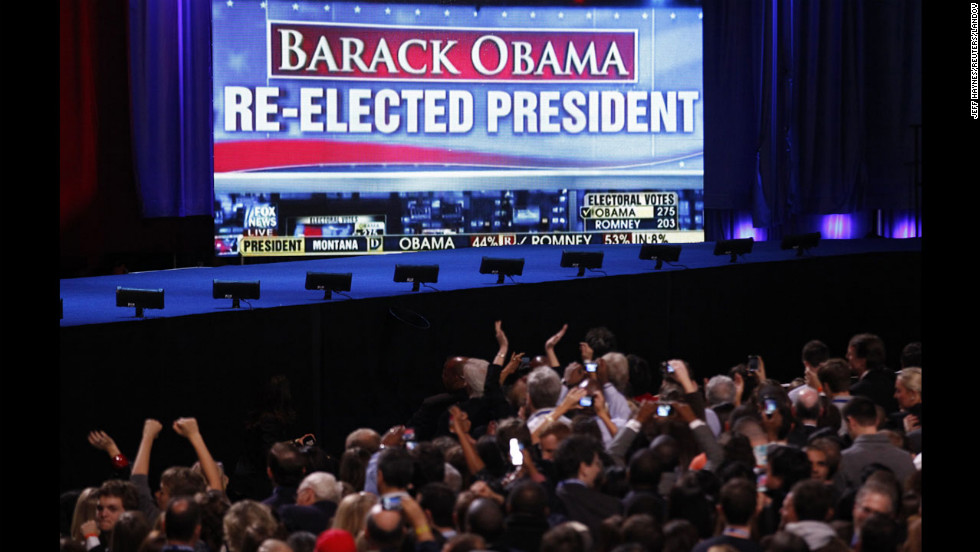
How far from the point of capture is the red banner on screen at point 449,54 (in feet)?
39.7

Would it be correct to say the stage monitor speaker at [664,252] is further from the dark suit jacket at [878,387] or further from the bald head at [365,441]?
the bald head at [365,441]

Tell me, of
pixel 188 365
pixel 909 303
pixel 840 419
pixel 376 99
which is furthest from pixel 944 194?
pixel 376 99

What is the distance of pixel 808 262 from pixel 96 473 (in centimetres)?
598

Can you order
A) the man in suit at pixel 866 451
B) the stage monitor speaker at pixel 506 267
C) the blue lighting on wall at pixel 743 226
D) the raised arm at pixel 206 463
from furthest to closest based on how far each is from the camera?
1. the blue lighting on wall at pixel 743 226
2. the stage monitor speaker at pixel 506 267
3. the raised arm at pixel 206 463
4. the man in suit at pixel 866 451

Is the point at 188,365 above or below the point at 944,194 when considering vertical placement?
below

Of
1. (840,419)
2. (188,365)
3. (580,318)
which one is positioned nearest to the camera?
(840,419)

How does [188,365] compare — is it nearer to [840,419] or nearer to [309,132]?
[840,419]

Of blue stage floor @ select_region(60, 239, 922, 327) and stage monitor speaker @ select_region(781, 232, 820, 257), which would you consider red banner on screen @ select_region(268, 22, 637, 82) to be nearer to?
blue stage floor @ select_region(60, 239, 922, 327)

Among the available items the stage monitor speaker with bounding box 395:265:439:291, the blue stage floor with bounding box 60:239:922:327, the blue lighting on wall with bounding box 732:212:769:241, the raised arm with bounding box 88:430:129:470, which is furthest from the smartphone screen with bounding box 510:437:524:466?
the blue lighting on wall with bounding box 732:212:769:241

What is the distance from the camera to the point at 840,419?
18.9 feet

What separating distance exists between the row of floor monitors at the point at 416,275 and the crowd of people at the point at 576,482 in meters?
0.92

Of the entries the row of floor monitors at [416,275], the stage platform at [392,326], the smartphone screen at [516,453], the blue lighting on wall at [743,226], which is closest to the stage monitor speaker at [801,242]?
the row of floor monitors at [416,275]

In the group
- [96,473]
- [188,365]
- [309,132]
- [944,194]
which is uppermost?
[309,132]

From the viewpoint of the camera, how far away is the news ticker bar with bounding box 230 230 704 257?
1198 centimetres
